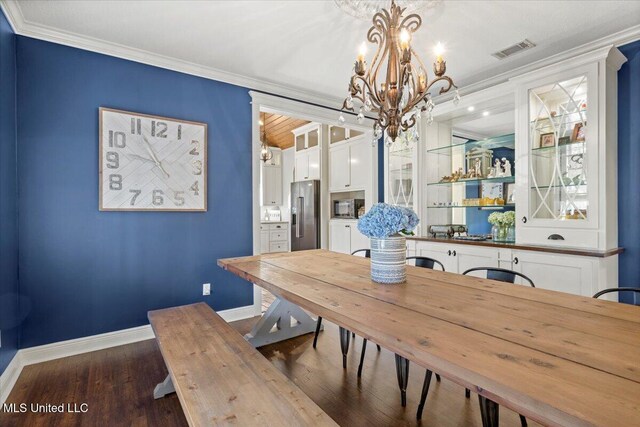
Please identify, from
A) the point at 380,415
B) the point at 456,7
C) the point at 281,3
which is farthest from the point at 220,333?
the point at 456,7

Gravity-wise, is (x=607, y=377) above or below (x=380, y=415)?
above

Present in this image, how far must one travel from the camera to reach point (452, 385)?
211 cm

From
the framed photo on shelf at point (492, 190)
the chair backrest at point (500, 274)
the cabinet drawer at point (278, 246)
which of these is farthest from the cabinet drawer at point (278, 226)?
the chair backrest at point (500, 274)

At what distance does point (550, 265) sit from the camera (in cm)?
270

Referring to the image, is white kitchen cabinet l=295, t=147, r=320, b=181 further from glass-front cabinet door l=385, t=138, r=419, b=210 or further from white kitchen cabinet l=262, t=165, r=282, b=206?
glass-front cabinet door l=385, t=138, r=419, b=210

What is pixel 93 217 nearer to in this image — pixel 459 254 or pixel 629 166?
pixel 459 254

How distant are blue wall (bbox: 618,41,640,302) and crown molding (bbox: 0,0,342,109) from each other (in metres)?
2.75

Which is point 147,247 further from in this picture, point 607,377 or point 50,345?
point 607,377

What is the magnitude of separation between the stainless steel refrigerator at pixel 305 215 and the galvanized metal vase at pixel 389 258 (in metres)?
3.96

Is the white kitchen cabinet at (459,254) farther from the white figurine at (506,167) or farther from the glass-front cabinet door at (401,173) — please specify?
the white figurine at (506,167)

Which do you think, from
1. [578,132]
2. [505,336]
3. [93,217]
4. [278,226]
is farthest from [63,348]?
[278,226]

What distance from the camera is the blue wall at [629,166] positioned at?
258 cm

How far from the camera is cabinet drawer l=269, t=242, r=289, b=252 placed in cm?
712

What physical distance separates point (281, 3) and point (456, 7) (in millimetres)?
1215
